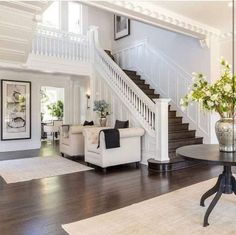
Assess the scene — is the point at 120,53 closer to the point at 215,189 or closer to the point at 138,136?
the point at 138,136

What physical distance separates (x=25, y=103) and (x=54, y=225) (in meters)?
6.03

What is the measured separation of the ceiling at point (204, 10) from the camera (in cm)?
420

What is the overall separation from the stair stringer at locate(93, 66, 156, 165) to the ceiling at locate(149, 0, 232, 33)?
2.39 m

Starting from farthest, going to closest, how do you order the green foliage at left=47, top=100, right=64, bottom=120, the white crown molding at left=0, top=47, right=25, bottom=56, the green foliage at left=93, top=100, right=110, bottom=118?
the green foliage at left=47, top=100, right=64, bottom=120, the green foliage at left=93, top=100, right=110, bottom=118, the white crown molding at left=0, top=47, right=25, bottom=56

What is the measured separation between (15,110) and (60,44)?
2498 mm

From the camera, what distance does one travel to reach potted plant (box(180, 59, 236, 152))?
8.59 feet

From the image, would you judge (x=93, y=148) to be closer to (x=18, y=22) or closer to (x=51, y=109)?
(x=18, y=22)

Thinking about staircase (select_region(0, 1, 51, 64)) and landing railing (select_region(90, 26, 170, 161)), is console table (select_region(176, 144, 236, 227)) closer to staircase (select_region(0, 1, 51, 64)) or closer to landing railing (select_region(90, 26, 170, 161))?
landing railing (select_region(90, 26, 170, 161))

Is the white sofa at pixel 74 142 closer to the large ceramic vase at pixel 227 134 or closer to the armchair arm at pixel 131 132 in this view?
the armchair arm at pixel 131 132

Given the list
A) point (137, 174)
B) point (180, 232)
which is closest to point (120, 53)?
point (137, 174)

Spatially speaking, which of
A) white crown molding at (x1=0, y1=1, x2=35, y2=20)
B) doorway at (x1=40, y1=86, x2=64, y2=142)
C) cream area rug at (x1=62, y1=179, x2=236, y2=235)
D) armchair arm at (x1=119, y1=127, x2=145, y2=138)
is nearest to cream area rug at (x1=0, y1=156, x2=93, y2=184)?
armchair arm at (x1=119, y1=127, x2=145, y2=138)

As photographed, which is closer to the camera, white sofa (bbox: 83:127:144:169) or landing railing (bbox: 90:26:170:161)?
white sofa (bbox: 83:127:144:169)

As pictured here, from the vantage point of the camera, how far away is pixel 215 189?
2.87 m

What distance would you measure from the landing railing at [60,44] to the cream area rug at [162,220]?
526 cm
